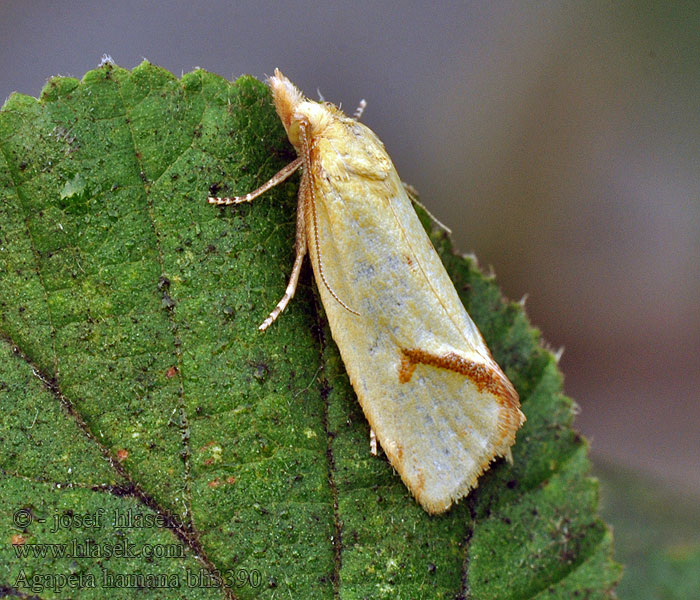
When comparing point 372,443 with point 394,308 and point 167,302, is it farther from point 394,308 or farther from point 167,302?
point 167,302

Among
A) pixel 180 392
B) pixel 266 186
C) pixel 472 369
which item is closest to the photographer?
pixel 180 392

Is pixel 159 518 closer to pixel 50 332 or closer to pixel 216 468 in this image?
pixel 216 468

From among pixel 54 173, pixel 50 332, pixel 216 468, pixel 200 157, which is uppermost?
pixel 200 157

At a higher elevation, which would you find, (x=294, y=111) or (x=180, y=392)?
(x=294, y=111)

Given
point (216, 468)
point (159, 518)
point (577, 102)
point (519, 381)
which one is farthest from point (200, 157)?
point (577, 102)

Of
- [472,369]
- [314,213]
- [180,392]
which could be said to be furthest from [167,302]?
[472,369]

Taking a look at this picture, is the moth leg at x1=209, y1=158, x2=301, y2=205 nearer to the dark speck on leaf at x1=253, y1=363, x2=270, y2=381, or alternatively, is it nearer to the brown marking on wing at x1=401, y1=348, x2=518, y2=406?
the dark speck on leaf at x1=253, y1=363, x2=270, y2=381

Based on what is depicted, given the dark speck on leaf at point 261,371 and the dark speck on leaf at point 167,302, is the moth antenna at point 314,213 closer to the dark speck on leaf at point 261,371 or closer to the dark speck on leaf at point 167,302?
the dark speck on leaf at point 261,371
